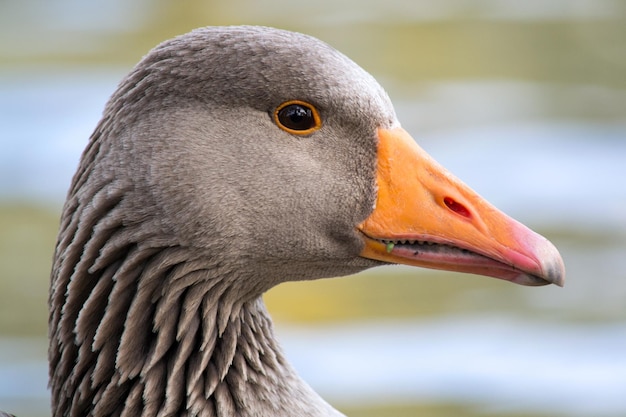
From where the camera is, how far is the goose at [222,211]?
16.0ft

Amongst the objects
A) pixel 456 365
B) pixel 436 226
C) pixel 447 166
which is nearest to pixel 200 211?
pixel 436 226

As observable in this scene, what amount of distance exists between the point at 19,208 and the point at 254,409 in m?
8.29

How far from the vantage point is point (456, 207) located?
195 inches

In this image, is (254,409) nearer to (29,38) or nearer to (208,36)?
(208,36)

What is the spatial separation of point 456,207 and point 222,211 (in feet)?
3.06

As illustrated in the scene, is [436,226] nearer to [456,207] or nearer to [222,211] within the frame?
[456,207]

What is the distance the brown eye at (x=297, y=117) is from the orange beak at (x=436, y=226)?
11.3 inches

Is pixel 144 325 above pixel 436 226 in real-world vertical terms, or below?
below

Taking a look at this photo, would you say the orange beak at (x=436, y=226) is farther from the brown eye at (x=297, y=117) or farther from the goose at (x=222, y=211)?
the brown eye at (x=297, y=117)

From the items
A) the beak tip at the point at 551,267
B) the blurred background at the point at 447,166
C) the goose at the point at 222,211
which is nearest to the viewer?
the beak tip at the point at 551,267

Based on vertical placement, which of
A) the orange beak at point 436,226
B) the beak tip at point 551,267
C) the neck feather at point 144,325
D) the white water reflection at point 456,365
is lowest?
the neck feather at point 144,325

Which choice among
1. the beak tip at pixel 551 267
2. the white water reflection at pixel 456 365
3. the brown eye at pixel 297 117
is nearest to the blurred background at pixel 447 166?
the white water reflection at pixel 456 365

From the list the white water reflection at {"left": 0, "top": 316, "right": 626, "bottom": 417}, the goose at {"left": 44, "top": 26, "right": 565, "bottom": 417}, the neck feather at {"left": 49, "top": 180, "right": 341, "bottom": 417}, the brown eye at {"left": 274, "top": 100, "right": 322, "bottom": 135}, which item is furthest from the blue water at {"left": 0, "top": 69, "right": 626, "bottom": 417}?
the brown eye at {"left": 274, "top": 100, "right": 322, "bottom": 135}

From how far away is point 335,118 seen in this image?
16.3 feet
